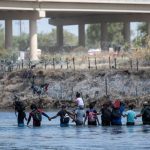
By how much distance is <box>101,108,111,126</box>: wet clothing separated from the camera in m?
48.4

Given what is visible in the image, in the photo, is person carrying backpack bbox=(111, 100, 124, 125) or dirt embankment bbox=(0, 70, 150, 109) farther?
dirt embankment bbox=(0, 70, 150, 109)

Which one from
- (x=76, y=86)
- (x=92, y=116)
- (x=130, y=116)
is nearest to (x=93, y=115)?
(x=92, y=116)

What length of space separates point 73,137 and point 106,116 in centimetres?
547

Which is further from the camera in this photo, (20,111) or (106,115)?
(20,111)

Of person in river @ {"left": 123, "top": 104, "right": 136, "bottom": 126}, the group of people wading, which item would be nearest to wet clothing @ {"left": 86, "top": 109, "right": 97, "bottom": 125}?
the group of people wading

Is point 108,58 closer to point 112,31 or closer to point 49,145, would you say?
point 49,145

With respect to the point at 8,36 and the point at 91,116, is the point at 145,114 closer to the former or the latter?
the point at 91,116

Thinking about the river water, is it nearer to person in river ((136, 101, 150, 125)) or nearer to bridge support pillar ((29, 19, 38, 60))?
person in river ((136, 101, 150, 125))

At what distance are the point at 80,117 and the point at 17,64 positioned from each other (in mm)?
35183

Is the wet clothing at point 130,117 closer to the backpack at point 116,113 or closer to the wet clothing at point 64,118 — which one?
the backpack at point 116,113

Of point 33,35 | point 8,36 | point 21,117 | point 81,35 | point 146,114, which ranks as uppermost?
point 81,35

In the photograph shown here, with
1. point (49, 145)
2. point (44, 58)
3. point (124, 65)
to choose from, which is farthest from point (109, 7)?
point (49, 145)

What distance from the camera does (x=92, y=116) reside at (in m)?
49.2

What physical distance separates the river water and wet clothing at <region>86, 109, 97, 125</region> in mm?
496
